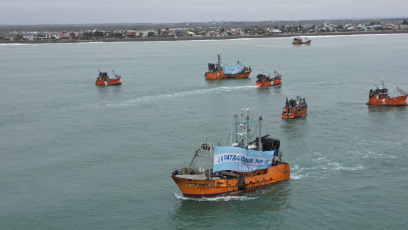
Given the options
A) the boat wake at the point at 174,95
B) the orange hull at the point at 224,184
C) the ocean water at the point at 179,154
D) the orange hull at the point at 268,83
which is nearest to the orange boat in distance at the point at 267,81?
the orange hull at the point at 268,83

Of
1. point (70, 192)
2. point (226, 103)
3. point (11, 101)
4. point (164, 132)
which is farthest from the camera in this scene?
point (11, 101)

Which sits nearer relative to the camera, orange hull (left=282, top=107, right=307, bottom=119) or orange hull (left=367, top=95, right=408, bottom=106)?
orange hull (left=282, top=107, right=307, bottom=119)

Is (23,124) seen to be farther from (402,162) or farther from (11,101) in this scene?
(402,162)

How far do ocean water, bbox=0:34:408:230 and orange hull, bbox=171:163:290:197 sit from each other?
24.7 inches

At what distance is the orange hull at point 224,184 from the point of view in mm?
37062

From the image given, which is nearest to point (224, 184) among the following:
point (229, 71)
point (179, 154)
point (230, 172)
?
point (230, 172)


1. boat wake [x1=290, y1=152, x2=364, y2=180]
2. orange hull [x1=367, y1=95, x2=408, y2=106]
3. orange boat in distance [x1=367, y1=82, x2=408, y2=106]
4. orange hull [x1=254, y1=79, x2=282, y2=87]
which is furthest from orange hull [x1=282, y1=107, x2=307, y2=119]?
orange hull [x1=254, y1=79, x2=282, y2=87]

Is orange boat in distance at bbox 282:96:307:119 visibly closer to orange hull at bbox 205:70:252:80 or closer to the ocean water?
the ocean water

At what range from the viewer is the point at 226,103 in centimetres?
7681

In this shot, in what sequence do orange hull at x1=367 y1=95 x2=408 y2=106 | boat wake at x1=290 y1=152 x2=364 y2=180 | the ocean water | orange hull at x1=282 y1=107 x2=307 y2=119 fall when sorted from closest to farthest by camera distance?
the ocean water, boat wake at x1=290 y1=152 x2=364 y2=180, orange hull at x1=282 y1=107 x2=307 y2=119, orange hull at x1=367 y1=95 x2=408 y2=106

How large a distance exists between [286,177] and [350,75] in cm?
7014

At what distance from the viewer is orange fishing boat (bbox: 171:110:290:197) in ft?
122

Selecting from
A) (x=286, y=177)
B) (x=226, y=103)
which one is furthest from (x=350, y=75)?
(x=286, y=177)

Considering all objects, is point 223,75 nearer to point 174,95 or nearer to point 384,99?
point 174,95
